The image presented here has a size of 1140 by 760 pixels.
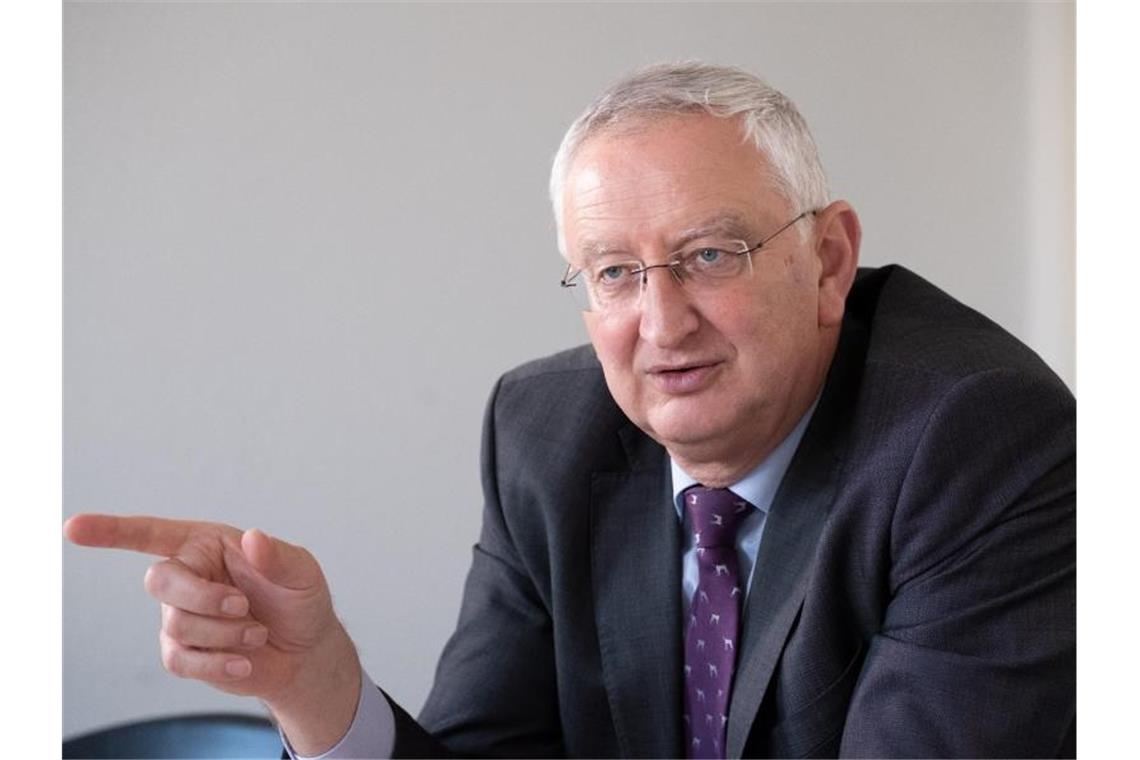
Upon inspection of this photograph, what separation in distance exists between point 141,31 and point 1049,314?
2.33 m

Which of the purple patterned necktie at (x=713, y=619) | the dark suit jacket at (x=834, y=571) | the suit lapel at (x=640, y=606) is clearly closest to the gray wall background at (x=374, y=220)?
the dark suit jacket at (x=834, y=571)

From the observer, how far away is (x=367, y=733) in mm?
1385

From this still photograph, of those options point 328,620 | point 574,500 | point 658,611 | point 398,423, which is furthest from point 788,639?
point 398,423

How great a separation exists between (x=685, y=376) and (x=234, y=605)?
53 centimetres

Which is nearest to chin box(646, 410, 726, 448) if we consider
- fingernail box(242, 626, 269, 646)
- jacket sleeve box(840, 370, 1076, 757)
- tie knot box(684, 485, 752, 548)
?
tie knot box(684, 485, 752, 548)

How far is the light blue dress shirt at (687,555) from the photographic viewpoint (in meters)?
1.38

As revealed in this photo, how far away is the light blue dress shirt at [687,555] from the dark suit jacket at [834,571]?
19 mm

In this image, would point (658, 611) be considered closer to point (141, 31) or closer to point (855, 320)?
point (855, 320)

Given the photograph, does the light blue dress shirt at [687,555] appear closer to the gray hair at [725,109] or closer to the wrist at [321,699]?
the wrist at [321,699]

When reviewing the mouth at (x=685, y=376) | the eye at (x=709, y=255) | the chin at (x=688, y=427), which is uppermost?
the eye at (x=709, y=255)

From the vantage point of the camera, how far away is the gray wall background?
3064 millimetres

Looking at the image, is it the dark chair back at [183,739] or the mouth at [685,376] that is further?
the dark chair back at [183,739]

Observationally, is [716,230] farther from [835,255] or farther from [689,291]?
[835,255]

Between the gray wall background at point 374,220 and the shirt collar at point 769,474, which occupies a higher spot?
the gray wall background at point 374,220
